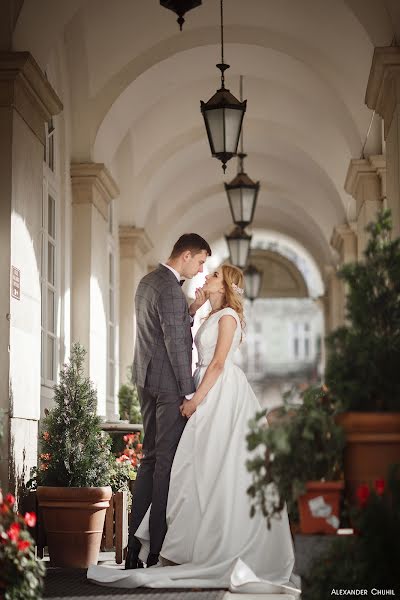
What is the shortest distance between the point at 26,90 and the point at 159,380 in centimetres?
263

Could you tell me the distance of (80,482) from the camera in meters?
A: 7.80

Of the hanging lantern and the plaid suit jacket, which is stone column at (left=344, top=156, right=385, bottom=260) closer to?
the hanging lantern

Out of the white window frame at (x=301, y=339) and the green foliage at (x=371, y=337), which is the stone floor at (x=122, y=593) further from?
the white window frame at (x=301, y=339)

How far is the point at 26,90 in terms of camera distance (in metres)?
8.27

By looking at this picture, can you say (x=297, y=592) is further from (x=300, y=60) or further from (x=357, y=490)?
(x=300, y=60)

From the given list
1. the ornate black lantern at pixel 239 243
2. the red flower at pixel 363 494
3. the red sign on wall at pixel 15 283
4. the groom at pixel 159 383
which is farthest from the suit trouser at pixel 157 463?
the ornate black lantern at pixel 239 243

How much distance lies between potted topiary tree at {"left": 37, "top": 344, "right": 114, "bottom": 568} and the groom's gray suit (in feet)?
1.70

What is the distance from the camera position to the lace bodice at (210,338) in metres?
7.33

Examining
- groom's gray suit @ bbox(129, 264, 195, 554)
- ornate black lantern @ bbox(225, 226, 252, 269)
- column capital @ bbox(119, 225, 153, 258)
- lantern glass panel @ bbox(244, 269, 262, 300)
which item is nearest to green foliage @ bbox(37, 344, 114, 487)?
groom's gray suit @ bbox(129, 264, 195, 554)

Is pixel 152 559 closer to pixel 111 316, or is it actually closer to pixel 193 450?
pixel 193 450

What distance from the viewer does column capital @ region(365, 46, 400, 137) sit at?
27.8 feet

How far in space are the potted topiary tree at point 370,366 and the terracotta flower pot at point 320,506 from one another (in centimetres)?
Result: 11

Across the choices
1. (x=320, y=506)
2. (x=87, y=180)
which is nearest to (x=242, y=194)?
(x=87, y=180)

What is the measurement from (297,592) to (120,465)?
3.16m
